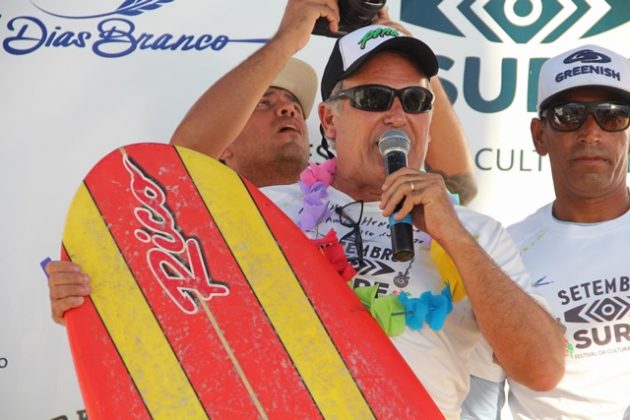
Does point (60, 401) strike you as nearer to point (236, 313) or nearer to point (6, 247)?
point (6, 247)

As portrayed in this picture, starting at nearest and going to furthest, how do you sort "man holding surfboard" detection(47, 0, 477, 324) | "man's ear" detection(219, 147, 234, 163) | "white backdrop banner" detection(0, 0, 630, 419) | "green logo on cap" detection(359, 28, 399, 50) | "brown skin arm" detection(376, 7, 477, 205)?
"green logo on cap" detection(359, 28, 399, 50) < "man holding surfboard" detection(47, 0, 477, 324) < "brown skin arm" detection(376, 7, 477, 205) < "white backdrop banner" detection(0, 0, 630, 419) < "man's ear" detection(219, 147, 234, 163)

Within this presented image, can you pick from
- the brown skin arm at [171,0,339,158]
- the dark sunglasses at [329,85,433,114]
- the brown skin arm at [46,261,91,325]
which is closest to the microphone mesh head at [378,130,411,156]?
the dark sunglasses at [329,85,433,114]

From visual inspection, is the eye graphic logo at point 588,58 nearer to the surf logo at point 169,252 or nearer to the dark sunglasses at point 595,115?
the dark sunglasses at point 595,115

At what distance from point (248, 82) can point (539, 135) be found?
0.91 metres

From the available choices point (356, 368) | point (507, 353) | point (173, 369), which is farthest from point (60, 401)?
point (507, 353)

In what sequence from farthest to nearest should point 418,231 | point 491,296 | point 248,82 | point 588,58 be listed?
1. point 588,58
2. point 248,82
3. point 418,231
4. point 491,296

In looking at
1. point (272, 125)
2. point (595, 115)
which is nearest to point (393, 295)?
point (595, 115)

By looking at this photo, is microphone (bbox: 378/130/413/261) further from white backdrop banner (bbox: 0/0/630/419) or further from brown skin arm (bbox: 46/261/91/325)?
white backdrop banner (bbox: 0/0/630/419)

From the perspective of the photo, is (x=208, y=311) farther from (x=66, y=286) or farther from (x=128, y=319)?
(x=66, y=286)

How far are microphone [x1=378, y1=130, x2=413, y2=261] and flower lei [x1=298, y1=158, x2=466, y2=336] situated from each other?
12 cm

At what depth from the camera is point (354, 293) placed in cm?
255

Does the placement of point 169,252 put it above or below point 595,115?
above

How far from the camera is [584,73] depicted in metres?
3.17

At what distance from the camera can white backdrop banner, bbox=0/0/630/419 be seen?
12.2 ft
